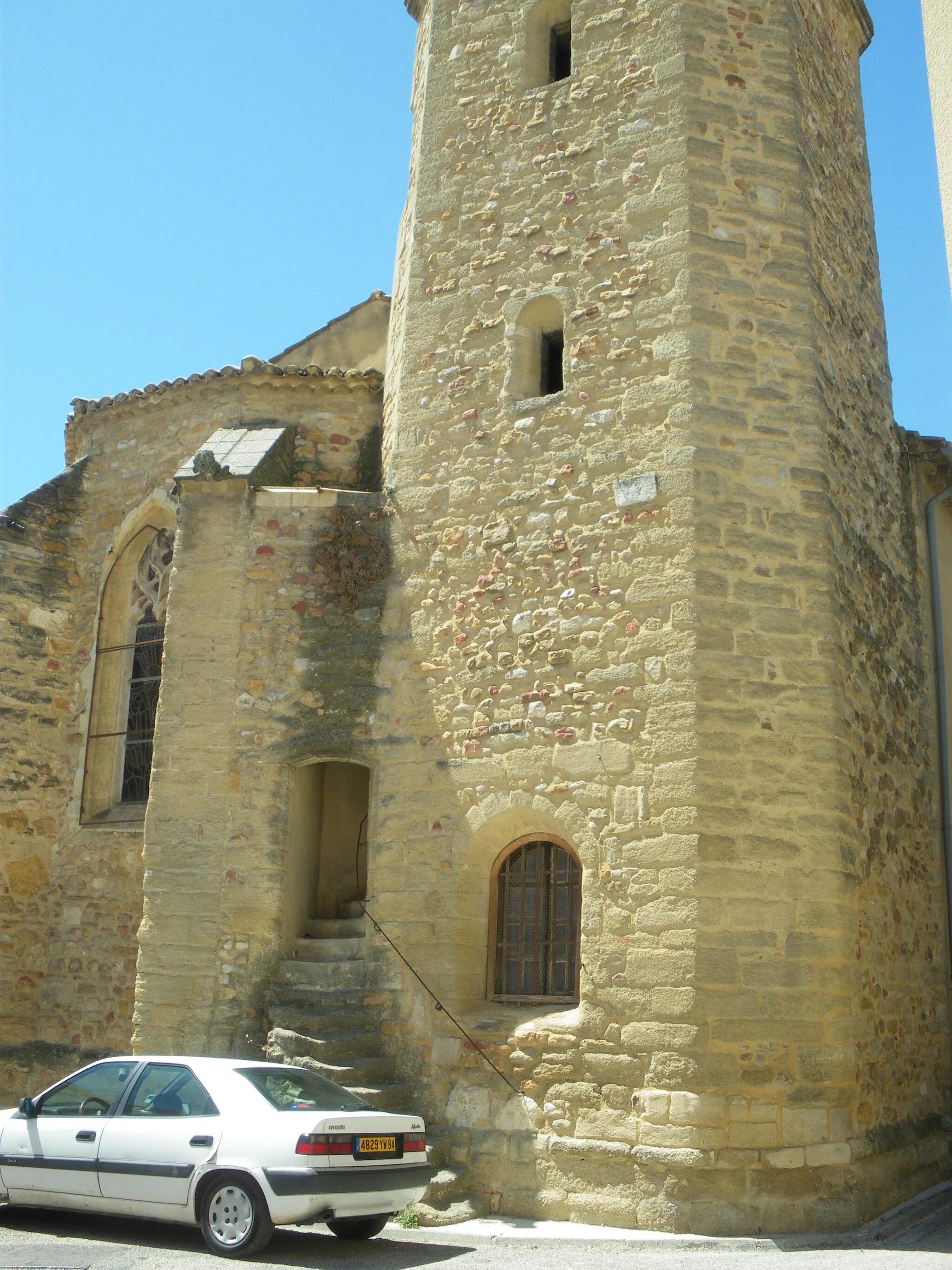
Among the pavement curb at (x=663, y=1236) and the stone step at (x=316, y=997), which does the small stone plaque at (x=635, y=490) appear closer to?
the stone step at (x=316, y=997)

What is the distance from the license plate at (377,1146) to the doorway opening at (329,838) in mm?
3494

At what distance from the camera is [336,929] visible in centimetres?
1048

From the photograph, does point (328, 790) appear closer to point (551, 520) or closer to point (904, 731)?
point (551, 520)

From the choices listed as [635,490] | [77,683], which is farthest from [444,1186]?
[77,683]

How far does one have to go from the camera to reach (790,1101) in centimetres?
816

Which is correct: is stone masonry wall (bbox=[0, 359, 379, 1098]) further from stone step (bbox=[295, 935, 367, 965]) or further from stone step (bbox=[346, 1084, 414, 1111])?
stone step (bbox=[346, 1084, 414, 1111])

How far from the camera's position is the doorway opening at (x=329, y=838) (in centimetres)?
1055

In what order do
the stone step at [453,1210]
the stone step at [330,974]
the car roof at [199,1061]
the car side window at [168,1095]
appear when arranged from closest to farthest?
the car side window at [168,1095], the car roof at [199,1061], the stone step at [453,1210], the stone step at [330,974]

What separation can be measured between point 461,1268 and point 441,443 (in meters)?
6.23

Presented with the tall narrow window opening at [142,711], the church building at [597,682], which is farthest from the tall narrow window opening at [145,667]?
the church building at [597,682]

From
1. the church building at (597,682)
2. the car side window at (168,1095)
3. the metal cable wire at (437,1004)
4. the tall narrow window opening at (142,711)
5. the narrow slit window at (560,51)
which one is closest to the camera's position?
the car side window at (168,1095)

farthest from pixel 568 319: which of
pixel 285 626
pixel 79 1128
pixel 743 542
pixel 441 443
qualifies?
pixel 79 1128

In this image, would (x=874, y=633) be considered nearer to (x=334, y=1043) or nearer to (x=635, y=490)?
(x=635, y=490)

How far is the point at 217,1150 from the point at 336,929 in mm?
3662
